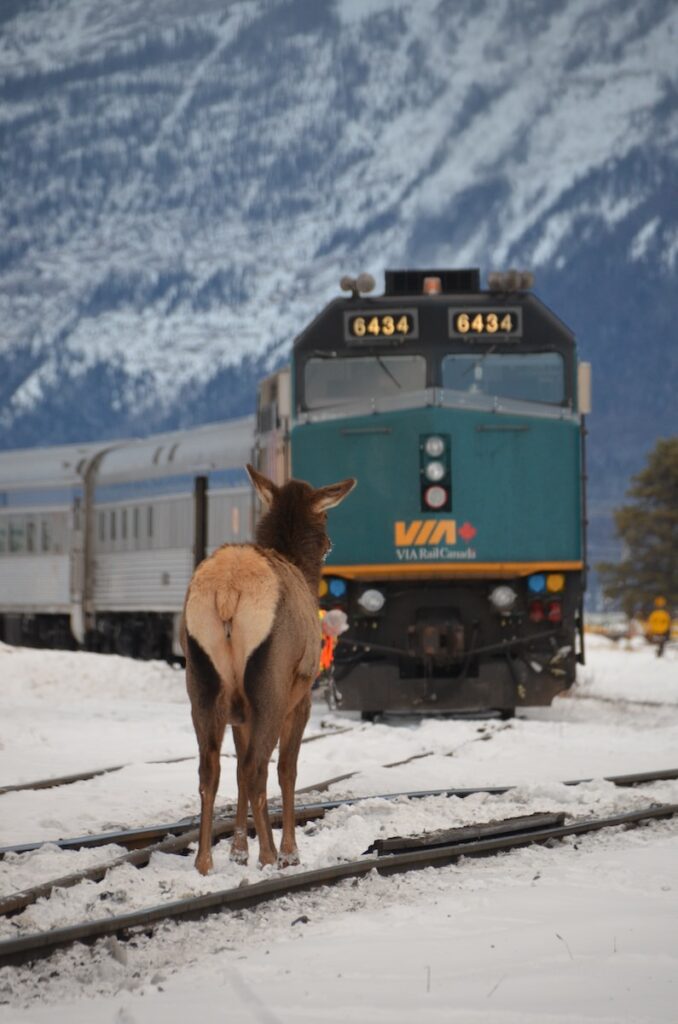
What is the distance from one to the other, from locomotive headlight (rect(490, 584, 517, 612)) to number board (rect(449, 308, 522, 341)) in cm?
274

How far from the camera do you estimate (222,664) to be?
23.1ft

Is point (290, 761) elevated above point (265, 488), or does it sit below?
below

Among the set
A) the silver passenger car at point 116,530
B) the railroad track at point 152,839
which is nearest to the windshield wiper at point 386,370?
the silver passenger car at point 116,530

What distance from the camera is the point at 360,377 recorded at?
55.7 ft

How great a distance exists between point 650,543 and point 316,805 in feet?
204

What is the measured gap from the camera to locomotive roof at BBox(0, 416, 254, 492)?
25156mm

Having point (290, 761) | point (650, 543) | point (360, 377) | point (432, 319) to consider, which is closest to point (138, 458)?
point (360, 377)

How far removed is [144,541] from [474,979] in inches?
904

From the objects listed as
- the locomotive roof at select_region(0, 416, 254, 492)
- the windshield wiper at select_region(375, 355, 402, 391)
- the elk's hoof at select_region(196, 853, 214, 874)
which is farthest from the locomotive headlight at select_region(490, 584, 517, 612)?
the elk's hoof at select_region(196, 853, 214, 874)

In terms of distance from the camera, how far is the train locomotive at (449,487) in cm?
1653

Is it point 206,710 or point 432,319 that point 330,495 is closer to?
point 206,710

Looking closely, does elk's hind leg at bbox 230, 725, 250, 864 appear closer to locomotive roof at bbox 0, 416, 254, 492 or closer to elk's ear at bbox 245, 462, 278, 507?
elk's ear at bbox 245, 462, 278, 507

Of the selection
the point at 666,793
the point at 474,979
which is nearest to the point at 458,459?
the point at 666,793

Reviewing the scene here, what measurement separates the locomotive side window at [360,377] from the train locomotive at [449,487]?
16 mm
